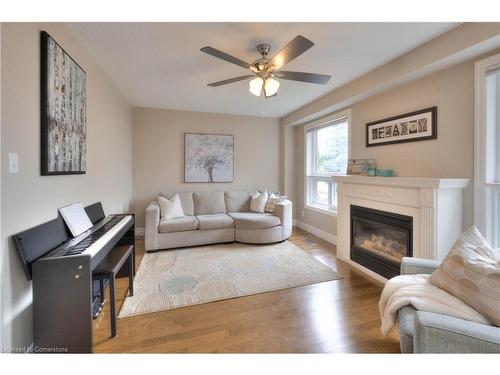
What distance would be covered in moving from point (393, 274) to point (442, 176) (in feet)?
3.66

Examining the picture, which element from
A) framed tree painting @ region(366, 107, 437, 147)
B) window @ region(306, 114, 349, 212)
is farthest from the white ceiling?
window @ region(306, 114, 349, 212)

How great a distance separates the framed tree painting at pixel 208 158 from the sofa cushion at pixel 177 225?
1132 millimetres

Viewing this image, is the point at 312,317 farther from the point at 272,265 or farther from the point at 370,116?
the point at 370,116

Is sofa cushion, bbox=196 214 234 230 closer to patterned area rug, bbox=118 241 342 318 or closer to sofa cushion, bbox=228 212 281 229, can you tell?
sofa cushion, bbox=228 212 281 229

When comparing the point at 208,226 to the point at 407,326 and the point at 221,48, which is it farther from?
the point at 407,326

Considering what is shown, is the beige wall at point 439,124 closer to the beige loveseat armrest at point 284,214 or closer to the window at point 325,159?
Result: the window at point 325,159

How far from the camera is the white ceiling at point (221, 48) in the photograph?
1820 millimetres

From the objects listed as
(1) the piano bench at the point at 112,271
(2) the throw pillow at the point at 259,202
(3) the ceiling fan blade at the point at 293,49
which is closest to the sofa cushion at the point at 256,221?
(2) the throw pillow at the point at 259,202

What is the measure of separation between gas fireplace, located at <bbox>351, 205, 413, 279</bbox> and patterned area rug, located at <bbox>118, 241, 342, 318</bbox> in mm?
454

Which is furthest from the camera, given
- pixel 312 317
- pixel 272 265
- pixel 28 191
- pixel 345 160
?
pixel 345 160

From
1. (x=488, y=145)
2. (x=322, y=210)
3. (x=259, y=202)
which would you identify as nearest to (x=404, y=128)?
(x=488, y=145)
